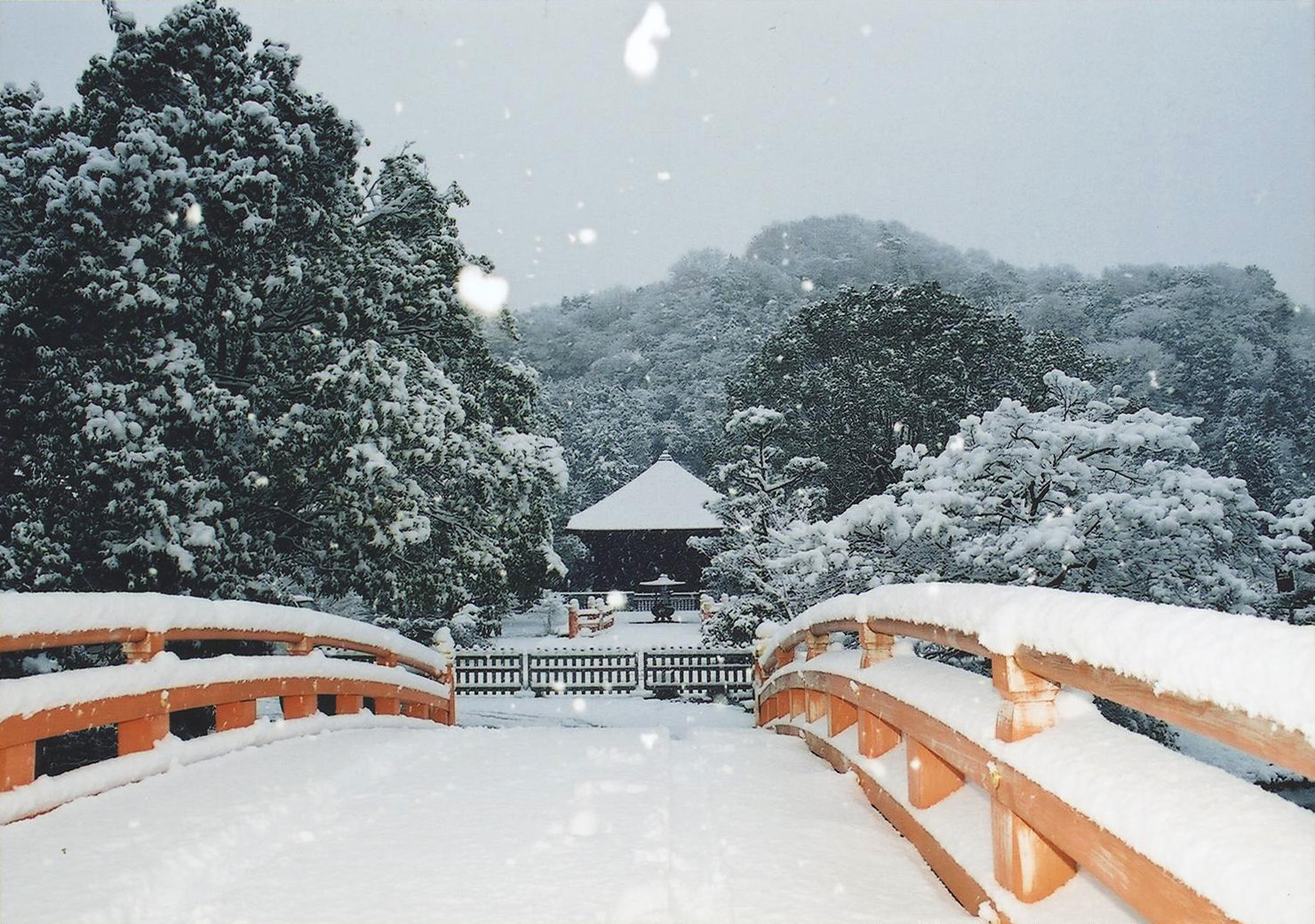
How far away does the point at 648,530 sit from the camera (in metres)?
37.1

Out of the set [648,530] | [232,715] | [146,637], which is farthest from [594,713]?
[648,530]

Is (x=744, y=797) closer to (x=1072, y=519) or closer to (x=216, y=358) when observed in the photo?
(x=1072, y=519)

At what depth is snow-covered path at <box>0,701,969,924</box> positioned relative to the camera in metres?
2.55

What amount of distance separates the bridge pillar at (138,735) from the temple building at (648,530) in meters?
31.7

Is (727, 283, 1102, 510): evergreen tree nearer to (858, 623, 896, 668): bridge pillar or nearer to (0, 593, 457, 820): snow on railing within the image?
(0, 593, 457, 820): snow on railing

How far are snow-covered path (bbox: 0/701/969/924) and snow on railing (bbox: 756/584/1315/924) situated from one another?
0.31 m

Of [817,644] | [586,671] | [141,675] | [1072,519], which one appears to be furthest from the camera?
[586,671]

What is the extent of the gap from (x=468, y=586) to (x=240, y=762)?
10159 mm

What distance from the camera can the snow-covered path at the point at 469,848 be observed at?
2.55 m

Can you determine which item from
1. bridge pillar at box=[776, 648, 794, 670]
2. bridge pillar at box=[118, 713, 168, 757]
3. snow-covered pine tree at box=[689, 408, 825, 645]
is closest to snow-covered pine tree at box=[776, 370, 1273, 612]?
bridge pillar at box=[776, 648, 794, 670]

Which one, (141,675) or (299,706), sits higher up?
(141,675)

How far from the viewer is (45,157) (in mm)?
11578

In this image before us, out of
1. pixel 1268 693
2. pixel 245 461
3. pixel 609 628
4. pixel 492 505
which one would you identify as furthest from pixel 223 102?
pixel 609 628

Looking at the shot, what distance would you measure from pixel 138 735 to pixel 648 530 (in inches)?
1300
